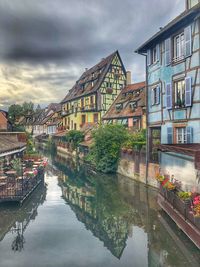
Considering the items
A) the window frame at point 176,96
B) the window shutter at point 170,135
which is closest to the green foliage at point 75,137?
the window shutter at point 170,135

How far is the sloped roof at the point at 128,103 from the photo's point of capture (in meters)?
32.7

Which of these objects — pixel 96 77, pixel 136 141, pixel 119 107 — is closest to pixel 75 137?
pixel 119 107

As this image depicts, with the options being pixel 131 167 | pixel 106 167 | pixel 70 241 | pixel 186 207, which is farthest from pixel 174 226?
pixel 106 167

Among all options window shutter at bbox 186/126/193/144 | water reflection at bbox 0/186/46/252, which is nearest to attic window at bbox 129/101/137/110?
window shutter at bbox 186/126/193/144

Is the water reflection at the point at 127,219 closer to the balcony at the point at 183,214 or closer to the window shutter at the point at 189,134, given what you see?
the balcony at the point at 183,214

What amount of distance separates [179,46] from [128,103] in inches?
780

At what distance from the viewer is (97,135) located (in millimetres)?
27375

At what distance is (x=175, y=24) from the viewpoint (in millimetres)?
16406

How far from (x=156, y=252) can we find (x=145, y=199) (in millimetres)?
7364

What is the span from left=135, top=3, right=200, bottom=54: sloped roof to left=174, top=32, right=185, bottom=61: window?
1.77 feet

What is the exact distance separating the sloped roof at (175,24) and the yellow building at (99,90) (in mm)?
22279

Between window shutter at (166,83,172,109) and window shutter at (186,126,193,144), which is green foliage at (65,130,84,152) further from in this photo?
window shutter at (186,126,193,144)

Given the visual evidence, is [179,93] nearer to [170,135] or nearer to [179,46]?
[170,135]

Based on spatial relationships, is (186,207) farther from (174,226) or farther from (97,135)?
(97,135)
